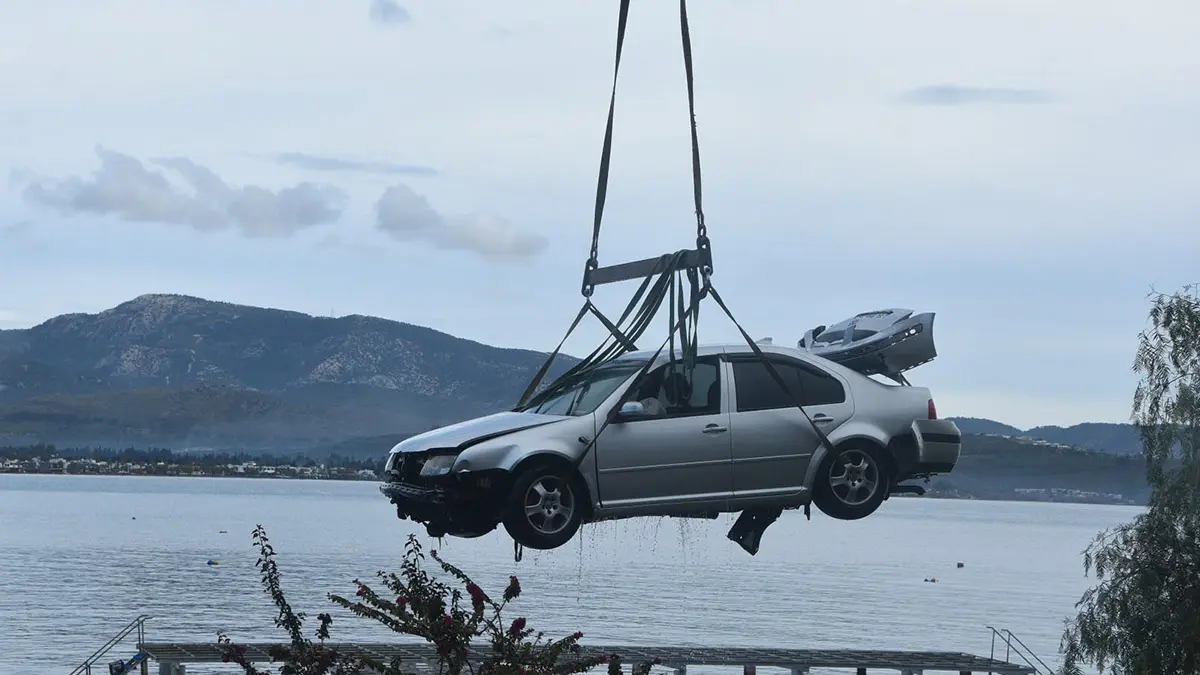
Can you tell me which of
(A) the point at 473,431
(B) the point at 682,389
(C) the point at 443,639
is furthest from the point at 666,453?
(C) the point at 443,639

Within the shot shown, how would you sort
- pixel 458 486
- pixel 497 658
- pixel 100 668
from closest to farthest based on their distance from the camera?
pixel 458 486, pixel 497 658, pixel 100 668

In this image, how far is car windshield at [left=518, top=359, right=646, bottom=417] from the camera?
9211 millimetres

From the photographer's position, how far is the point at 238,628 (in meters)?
136

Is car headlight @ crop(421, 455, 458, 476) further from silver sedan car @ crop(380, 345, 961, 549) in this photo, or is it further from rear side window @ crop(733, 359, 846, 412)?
rear side window @ crop(733, 359, 846, 412)

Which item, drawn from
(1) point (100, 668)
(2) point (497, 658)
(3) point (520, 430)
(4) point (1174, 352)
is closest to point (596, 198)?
(3) point (520, 430)

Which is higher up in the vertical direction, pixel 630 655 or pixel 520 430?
pixel 520 430

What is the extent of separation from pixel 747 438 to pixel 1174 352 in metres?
47.9

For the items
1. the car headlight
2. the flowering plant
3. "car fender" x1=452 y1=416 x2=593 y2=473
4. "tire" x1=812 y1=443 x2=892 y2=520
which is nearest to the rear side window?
"tire" x1=812 y1=443 x2=892 y2=520

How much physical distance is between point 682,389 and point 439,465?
4.55ft

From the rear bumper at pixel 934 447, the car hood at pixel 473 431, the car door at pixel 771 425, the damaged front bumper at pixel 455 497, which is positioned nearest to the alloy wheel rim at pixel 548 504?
the damaged front bumper at pixel 455 497

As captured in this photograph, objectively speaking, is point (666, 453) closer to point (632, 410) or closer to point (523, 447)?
point (632, 410)

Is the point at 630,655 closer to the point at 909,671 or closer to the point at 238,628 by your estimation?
the point at 909,671

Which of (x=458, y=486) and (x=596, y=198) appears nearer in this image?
(x=458, y=486)

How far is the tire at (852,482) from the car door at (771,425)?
6.1 inches
